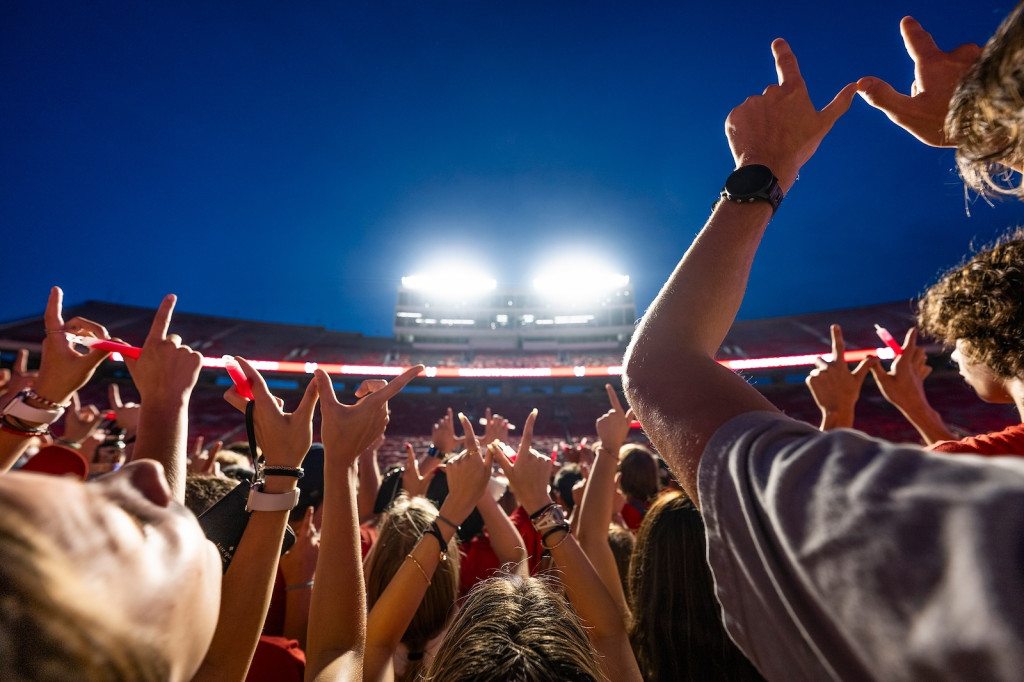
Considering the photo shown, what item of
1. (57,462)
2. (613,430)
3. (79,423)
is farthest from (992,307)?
(79,423)

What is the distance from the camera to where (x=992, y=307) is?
1354 mm

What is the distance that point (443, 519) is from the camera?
6.53ft

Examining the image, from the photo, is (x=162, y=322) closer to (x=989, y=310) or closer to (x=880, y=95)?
(x=880, y=95)

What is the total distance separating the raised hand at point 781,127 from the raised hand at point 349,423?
4.43 feet

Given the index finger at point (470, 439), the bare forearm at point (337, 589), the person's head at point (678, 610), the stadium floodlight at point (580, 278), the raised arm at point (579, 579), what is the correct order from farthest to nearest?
the stadium floodlight at point (580, 278) < the index finger at point (470, 439) < the raised arm at point (579, 579) < the person's head at point (678, 610) < the bare forearm at point (337, 589)

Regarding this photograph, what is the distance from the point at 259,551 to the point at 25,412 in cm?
151

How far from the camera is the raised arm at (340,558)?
1.42m

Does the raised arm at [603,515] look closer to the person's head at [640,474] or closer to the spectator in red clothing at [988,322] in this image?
the spectator in red clothing at [988,322]

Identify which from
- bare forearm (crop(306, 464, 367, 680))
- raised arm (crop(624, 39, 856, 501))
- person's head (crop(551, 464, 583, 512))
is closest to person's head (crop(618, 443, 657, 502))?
person's head (crop(551, 464, 583, 512))

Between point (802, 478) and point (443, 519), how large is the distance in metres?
1.71

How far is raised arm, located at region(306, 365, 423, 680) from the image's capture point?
4.65ft

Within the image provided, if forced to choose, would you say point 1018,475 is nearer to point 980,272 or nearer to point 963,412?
point 980,272

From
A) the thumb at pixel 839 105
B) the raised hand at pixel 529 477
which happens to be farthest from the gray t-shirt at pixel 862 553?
the raised hand at pixel 529 477

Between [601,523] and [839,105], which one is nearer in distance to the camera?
[839,105]
